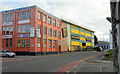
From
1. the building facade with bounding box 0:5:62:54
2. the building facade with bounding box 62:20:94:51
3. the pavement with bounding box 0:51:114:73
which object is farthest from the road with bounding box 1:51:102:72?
the building facade with bounding box 62:20:94:51

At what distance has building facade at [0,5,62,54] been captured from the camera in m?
32.2

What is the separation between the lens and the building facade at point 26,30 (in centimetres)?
3216

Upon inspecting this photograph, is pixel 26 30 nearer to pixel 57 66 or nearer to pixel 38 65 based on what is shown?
pixel 38 65

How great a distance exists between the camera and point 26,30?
33000mm

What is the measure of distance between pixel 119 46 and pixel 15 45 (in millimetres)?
30317

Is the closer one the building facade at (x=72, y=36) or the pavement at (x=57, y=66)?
the pavement at (x=57, y=66)

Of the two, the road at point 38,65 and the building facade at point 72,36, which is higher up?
the building facade at point 72,36

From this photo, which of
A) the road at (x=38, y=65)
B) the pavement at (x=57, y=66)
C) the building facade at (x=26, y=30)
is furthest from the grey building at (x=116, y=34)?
the building facade at (x=26, y=30)

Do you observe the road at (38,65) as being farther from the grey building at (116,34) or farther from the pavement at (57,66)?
the grey building at (116,34)

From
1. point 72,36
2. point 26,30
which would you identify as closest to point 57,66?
point 26,30

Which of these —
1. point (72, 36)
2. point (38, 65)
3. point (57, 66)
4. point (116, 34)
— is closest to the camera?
point (116, 34)

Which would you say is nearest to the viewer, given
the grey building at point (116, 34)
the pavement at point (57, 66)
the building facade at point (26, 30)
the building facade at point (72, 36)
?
the grey building at point (116, 34)

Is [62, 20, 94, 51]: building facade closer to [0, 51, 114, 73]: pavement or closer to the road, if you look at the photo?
the road

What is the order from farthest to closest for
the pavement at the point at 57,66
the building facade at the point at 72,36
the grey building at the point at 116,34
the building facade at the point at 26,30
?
the building facade at the point at 72,36 < the building facade at the point at 26,30 < the pavement at the point at 57,66 < the grey building at the point at 116,34
